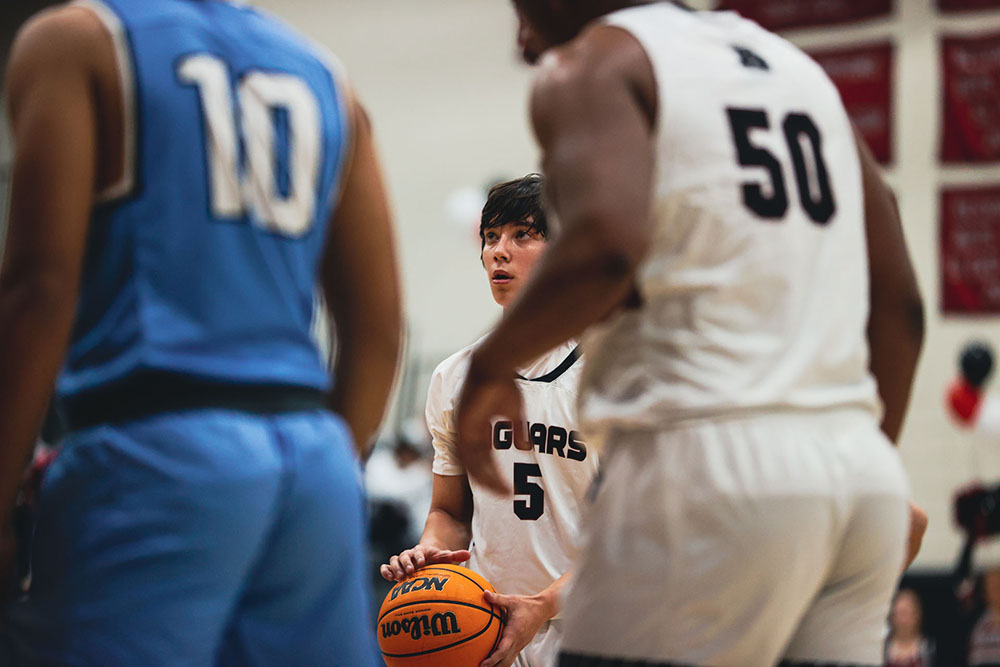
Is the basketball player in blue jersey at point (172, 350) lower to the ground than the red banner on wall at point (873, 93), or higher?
higher

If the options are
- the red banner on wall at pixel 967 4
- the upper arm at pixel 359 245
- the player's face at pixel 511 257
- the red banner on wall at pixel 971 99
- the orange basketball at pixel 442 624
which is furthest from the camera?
the red banner on wall at pixel 967 4

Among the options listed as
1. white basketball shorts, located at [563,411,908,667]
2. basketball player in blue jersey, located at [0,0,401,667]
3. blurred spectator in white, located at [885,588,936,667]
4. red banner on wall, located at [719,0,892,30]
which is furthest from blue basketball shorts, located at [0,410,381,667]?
red banner on wall, located at [719,0,892,30]

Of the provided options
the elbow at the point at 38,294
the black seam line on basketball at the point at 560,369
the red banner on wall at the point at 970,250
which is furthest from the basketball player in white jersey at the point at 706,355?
the red banner on wall at the point at 970,250

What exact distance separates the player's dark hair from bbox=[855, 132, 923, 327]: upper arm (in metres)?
1.64

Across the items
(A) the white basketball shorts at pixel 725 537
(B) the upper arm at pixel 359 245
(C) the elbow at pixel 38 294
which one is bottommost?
(A) the white basketball shorts at pixel 725 537

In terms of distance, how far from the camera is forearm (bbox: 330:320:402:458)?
2.33 meters

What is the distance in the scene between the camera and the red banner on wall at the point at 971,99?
11.9 meters

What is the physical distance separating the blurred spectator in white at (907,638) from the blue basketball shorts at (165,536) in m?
8.78

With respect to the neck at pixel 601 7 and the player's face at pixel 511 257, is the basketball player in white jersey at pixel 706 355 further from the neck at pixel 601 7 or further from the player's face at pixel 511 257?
the player's face at pixel 511 257

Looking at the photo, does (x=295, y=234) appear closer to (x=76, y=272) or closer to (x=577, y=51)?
(x=76, y=272)

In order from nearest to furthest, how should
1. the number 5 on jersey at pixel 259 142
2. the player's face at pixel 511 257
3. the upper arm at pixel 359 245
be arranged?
the number 5 on jersey at pixel 259 142 < the upper arm at pixel 359 245 < the player's face at pixel 511 257

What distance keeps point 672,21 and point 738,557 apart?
96 cm

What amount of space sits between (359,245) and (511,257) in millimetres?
1650

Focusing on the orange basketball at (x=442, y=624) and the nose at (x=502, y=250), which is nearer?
the orange basketball at (x=442, y=624)
